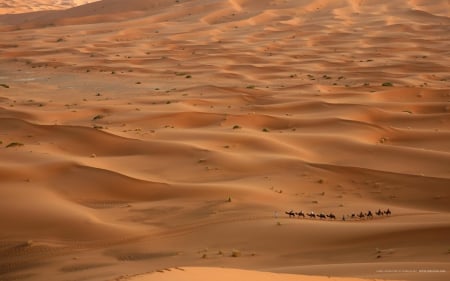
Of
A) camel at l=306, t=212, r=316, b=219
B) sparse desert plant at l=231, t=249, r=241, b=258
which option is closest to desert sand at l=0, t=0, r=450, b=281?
sparse desert plant at l=231, t=249, r=241, b=258

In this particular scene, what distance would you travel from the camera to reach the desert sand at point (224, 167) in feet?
18.0

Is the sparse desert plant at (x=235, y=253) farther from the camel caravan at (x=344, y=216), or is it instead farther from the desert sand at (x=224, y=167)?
the camel caravan at (x=344, y=216)

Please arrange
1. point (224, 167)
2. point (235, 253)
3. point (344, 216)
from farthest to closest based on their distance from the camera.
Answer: point (224, 167), point (344, 216), point (235, 253)

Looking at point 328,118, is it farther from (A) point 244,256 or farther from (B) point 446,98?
(A) point 244,256

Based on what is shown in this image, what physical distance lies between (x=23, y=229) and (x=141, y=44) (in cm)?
1922

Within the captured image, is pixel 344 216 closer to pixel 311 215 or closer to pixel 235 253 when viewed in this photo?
pixel 311 215

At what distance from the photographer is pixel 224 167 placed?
27.4ft

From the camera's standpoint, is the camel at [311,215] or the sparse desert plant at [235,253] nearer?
the sparse desert plant at [235,253]

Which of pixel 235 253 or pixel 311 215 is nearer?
pixel 235 253

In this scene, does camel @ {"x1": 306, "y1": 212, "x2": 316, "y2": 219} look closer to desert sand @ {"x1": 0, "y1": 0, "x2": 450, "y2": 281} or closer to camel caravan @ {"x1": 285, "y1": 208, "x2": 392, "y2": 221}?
camel caravan @ {"x1": 285, "y1": 208, "x2": 392, "y2": 221}

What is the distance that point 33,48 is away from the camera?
23.9 meters

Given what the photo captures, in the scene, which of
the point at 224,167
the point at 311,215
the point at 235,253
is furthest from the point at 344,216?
the point at 224,167

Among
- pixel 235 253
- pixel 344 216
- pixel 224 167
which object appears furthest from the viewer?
pixel 224 167

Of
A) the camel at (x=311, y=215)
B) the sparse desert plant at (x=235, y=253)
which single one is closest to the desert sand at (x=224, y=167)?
the sparse desert plant at (x=235, y=253)
